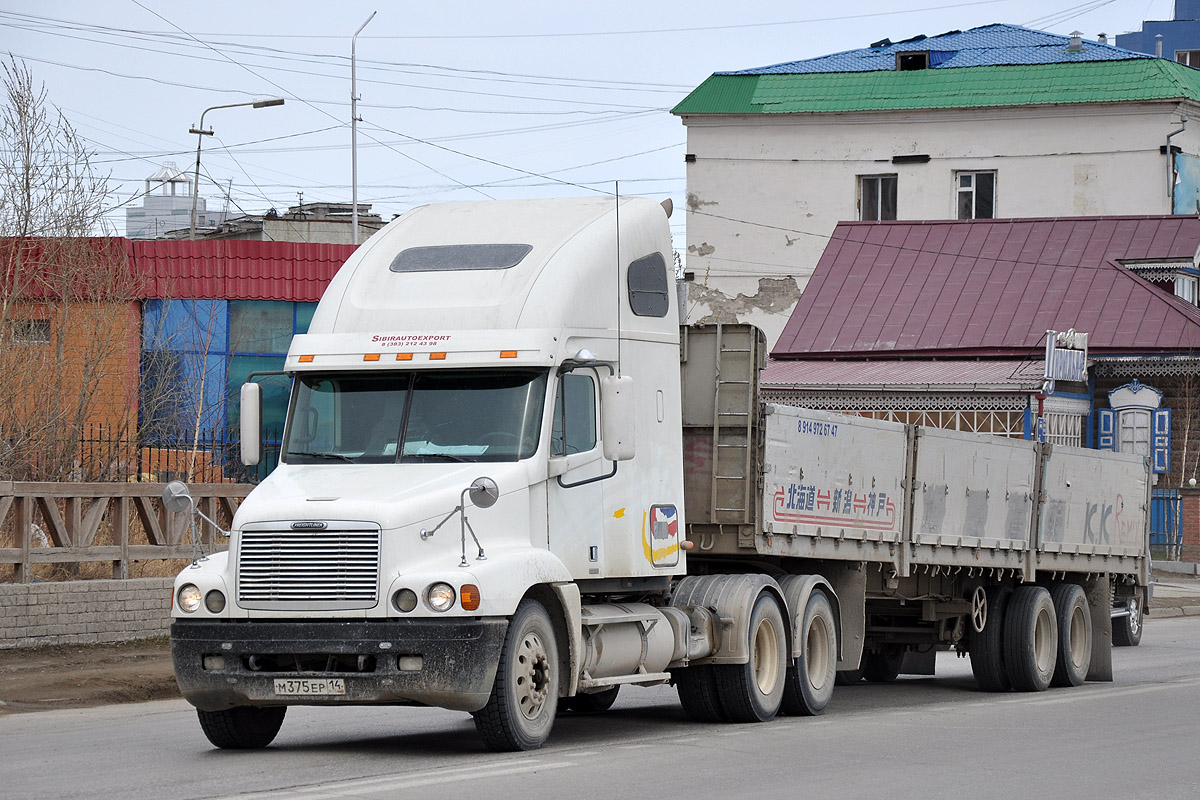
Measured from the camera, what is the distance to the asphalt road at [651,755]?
29.7 feet

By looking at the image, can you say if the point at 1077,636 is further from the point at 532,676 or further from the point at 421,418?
the point at 421,418

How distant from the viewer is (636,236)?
12188 mm

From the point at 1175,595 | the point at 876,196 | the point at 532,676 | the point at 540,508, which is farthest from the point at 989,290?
the point at 532,676

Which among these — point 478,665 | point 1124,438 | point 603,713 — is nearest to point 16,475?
point 603,713

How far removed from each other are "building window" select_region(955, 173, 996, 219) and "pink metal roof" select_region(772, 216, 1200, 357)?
10.5 m

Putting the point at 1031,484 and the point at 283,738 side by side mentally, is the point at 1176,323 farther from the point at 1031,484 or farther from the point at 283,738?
the point at 283,738

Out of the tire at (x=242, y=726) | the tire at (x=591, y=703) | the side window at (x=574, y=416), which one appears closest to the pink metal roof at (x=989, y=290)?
the tire at (x=591, y=703)

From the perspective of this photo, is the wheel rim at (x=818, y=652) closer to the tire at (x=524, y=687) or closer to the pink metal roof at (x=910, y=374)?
the tire at (x=524, y=687)

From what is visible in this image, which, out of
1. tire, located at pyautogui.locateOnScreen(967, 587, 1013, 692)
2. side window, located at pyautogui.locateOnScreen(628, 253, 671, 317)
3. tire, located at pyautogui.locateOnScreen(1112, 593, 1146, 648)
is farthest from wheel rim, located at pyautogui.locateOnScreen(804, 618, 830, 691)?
tire, located at pyautogui.locateOnScreen(1112, 593, 1146, 648)

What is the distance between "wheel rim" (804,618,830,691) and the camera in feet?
44.1

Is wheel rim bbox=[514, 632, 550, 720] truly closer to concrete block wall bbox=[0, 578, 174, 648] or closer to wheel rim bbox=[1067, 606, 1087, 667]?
concrete block wall bbox=[0, 578, 174, 648]

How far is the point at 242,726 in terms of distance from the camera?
35.1 feet

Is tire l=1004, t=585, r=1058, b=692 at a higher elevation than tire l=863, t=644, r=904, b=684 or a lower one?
higher

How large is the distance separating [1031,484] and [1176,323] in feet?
70.0
